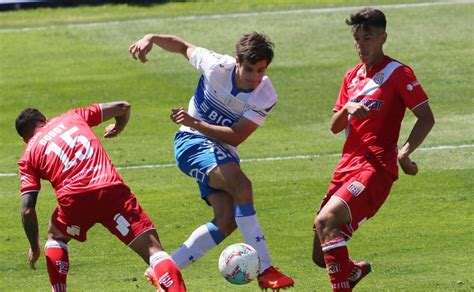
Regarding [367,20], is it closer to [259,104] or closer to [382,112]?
[382,112]

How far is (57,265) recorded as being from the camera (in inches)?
430

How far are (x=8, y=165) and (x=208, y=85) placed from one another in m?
8.29

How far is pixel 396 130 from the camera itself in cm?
1098

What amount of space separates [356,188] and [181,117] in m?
1.65

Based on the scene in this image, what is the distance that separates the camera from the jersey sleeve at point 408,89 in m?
10.8

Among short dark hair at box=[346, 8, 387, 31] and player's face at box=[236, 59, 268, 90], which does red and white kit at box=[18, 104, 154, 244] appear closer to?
player's face at box=[236, 59, 268, 90]

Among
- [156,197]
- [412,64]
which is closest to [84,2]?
→ [412,64]

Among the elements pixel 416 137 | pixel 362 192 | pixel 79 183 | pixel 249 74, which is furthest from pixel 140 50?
pixel 416 137

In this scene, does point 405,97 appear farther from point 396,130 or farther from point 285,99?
point 285,99

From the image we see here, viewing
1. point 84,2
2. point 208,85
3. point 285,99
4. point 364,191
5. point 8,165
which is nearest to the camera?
point 364,191

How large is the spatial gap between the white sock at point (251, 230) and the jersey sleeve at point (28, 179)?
1.79m

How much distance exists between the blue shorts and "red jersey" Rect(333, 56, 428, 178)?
3.63 feet

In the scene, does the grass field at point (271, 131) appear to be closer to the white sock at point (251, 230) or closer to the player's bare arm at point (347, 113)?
the white sock at point (251, 230)

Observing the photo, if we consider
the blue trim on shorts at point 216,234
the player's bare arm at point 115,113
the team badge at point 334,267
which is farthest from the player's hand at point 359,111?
the player's bare arm at point 115,113
